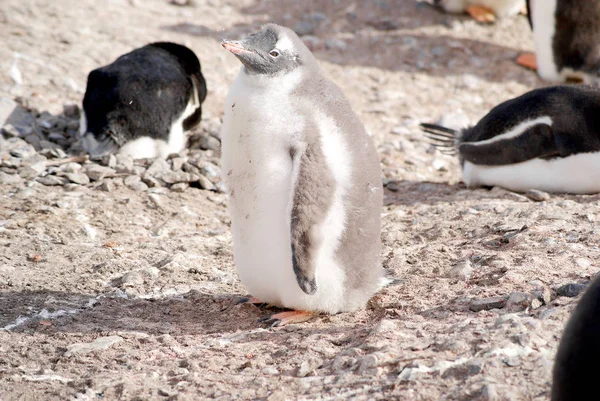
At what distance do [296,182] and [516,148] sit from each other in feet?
8.04

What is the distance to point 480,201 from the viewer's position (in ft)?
15.6

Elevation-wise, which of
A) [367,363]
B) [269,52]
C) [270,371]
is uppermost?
[269,52]

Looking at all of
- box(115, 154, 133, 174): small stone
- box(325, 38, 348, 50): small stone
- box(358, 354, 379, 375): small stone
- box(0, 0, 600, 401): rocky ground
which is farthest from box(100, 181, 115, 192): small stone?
box(325, 38, 348, 50): small stone

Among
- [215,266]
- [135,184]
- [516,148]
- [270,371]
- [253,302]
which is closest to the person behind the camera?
[270,371]

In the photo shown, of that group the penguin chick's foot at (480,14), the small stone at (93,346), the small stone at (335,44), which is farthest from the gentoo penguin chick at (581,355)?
the penguin chick's foot at (480,14)

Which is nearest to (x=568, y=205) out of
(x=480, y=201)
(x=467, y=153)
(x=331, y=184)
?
(x=480, y=201)

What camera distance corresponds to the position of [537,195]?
4809mm

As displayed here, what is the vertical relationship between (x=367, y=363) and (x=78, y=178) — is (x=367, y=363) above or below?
above

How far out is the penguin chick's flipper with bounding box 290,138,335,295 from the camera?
2.93m

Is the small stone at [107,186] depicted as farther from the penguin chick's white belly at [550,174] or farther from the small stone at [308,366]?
the small stone at [308,366]

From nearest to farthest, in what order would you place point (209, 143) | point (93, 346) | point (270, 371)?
point (270, 371) → point (93, 346) → point (209, 143)

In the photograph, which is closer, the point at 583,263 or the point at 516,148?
the point at 583,263

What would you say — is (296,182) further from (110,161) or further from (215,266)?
(110,161)

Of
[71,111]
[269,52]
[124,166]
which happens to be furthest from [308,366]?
[71,111]
